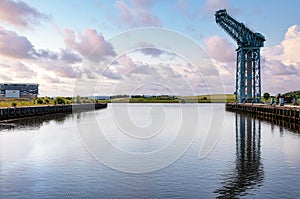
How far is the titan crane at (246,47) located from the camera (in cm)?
8769

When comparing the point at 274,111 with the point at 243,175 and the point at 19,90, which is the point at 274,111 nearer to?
the point at 243,175

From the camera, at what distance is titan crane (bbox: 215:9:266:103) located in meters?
87.7

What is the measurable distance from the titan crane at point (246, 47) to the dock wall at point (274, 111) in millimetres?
5149

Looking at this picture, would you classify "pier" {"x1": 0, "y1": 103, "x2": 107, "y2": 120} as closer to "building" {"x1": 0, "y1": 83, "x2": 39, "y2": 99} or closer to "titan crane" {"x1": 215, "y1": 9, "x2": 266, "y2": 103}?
"titan crane" {"x1": 215, "y1": 9, "x2": 266, "y2": 103}

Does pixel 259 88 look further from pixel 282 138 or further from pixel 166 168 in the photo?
pixel 166 168

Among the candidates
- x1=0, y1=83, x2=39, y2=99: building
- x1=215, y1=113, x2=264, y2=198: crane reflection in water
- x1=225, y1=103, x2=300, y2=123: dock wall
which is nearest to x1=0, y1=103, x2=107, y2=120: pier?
x1=215, y1=113, x2=264, y2=198: crane reflection in water

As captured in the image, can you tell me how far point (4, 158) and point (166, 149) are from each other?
12440 mm

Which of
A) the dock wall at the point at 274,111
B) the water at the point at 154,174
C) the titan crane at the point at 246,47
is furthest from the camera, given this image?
the titan crane at the point at 246,47

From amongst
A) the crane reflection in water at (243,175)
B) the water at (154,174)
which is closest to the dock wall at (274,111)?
the water at (154,174)

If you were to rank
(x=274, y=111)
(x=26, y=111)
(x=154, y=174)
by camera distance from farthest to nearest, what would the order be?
(x=26, y=111) → (x=274, y=111) → (x=154, y=174)

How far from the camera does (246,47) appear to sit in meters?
88.1

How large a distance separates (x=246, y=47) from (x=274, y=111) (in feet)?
73.0

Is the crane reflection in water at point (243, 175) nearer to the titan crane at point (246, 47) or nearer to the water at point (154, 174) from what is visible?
the water at point (154, 174)

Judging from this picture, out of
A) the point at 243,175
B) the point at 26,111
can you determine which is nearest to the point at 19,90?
the point at 26,111
